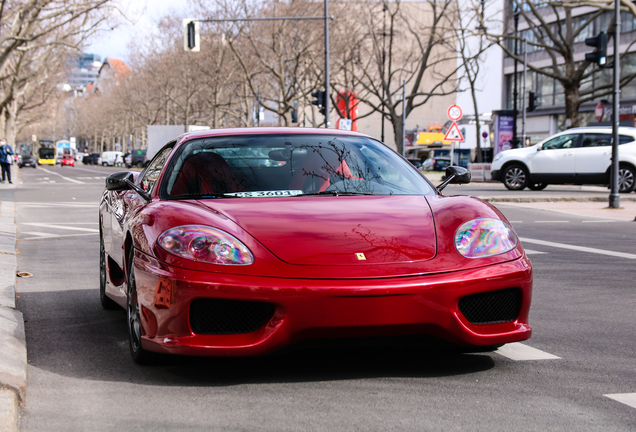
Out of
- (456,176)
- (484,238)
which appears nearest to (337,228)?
(484,238)

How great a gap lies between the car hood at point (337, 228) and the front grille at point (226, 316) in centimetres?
27

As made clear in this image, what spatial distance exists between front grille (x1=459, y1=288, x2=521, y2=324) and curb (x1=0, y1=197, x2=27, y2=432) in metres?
1.95

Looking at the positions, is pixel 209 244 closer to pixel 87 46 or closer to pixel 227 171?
pixel 227 171

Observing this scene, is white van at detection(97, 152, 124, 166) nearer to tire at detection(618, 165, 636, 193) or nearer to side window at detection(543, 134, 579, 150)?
side window at detection(543, 134, 579, 150)

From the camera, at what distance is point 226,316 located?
3.64 m

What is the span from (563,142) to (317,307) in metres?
21.1

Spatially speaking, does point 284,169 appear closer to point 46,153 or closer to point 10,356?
point 10,356

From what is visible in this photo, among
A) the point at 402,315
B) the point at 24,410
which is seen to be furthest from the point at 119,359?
the point at 402,315

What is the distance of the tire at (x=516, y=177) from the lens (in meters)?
24.1

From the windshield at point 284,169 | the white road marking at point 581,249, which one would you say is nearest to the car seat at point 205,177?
the windshield at point 284,169

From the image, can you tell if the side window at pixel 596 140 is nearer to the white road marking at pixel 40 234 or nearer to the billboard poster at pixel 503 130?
the billboard poster at pixel 503 130

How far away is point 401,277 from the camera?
11.8 feet

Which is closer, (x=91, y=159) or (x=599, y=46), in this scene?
(x=599, y=46)

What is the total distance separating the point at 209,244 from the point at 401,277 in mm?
872
